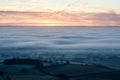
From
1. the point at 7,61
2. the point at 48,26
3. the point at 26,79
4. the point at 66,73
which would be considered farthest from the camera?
the point at 48,26

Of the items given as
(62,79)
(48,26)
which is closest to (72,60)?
(62,79)

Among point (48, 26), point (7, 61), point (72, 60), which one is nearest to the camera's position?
point (7, 61)

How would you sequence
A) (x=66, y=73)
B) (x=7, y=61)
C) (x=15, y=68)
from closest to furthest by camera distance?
(x=66, y=73)
(x=15, y=68)
(x=7, y=61)

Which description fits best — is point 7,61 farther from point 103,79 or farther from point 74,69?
point 103,79

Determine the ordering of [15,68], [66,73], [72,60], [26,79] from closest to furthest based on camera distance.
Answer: [26,79], [66,73], [15,68], [72,60]

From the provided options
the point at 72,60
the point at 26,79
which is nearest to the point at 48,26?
the point at 72,60

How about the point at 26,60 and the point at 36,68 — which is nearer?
the point at 36,68

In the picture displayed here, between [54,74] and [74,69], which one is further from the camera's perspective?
[74,69]

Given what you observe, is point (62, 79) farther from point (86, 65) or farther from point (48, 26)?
point (48, 26)
